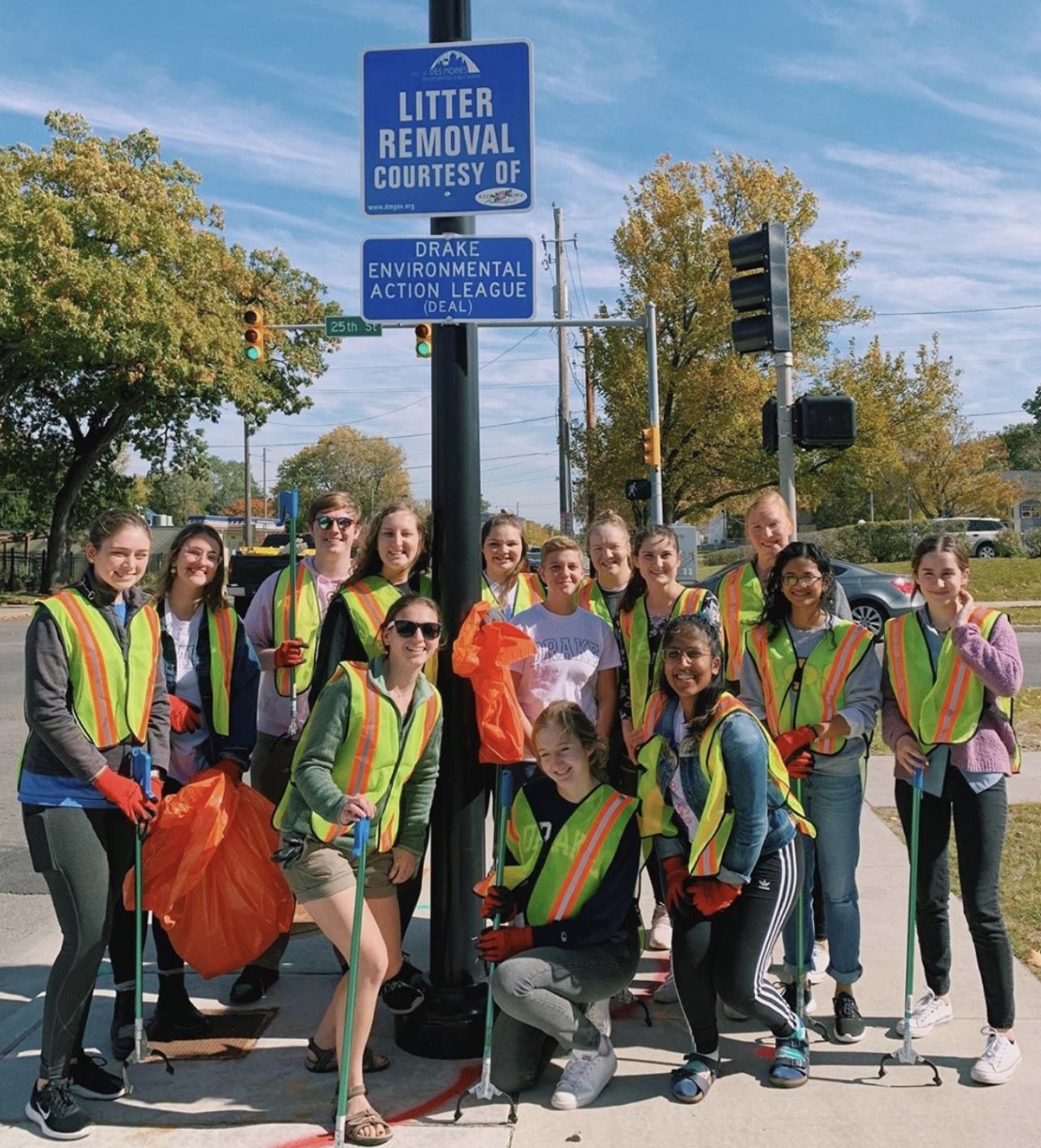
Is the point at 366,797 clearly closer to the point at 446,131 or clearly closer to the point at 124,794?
the point at 124,794

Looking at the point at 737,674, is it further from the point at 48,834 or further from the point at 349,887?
the point at 48,834

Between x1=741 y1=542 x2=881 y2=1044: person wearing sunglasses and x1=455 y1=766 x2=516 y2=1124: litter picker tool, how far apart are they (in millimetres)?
978

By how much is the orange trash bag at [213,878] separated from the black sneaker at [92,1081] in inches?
16.3

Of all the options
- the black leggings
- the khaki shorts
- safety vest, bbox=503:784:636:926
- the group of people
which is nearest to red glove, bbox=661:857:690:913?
the group of people

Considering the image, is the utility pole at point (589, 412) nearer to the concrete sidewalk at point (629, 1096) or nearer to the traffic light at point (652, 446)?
the traffic light at point (652, 446)

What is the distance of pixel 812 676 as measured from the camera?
3.85 m

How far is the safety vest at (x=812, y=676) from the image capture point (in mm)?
3824

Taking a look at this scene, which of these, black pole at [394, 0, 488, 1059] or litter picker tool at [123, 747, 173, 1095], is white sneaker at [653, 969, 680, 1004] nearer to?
black pole at [394, 0, 488, 1059]

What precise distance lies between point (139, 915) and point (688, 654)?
6.70 ft

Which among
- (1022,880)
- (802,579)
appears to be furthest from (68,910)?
(1022,880)

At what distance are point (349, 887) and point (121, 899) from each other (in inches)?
36.5

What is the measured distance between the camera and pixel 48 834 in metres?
3.27

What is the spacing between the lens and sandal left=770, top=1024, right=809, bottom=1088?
3408 millimetres

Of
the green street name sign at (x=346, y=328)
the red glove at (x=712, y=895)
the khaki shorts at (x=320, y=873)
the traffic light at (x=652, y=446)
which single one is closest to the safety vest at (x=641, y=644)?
the red glove at (x=712, y=895)
